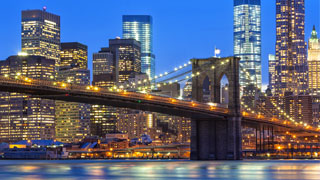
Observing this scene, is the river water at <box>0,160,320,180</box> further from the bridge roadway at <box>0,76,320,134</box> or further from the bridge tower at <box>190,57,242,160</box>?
the bridge tower at <box>190,57,242,160</box>

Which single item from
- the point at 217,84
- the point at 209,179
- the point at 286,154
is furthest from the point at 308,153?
the point at 209,179

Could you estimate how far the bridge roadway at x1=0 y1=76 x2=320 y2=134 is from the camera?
7331 centimetres

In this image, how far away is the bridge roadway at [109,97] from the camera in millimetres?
73312

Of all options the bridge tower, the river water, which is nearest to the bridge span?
the bridge tower

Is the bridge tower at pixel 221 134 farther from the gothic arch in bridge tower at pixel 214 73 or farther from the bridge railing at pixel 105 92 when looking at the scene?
the bridge railing at pixel 105 92

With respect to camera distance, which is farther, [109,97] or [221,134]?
[221,134]

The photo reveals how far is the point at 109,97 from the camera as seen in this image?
266 ft

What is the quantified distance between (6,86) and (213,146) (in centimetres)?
3543

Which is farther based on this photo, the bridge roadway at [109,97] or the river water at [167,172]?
the bridge roadway at [109,97]

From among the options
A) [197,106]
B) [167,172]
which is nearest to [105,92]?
[197,106]

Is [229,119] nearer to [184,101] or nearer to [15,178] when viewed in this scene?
[184,101]

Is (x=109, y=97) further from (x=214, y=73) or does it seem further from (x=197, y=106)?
(x=214, y=73)

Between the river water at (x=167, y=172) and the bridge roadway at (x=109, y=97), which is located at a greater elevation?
the bridge roadway at (x=109, y=97)

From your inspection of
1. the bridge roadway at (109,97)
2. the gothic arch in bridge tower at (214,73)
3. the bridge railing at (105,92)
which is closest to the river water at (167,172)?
the bridge roadway at (109,97)
